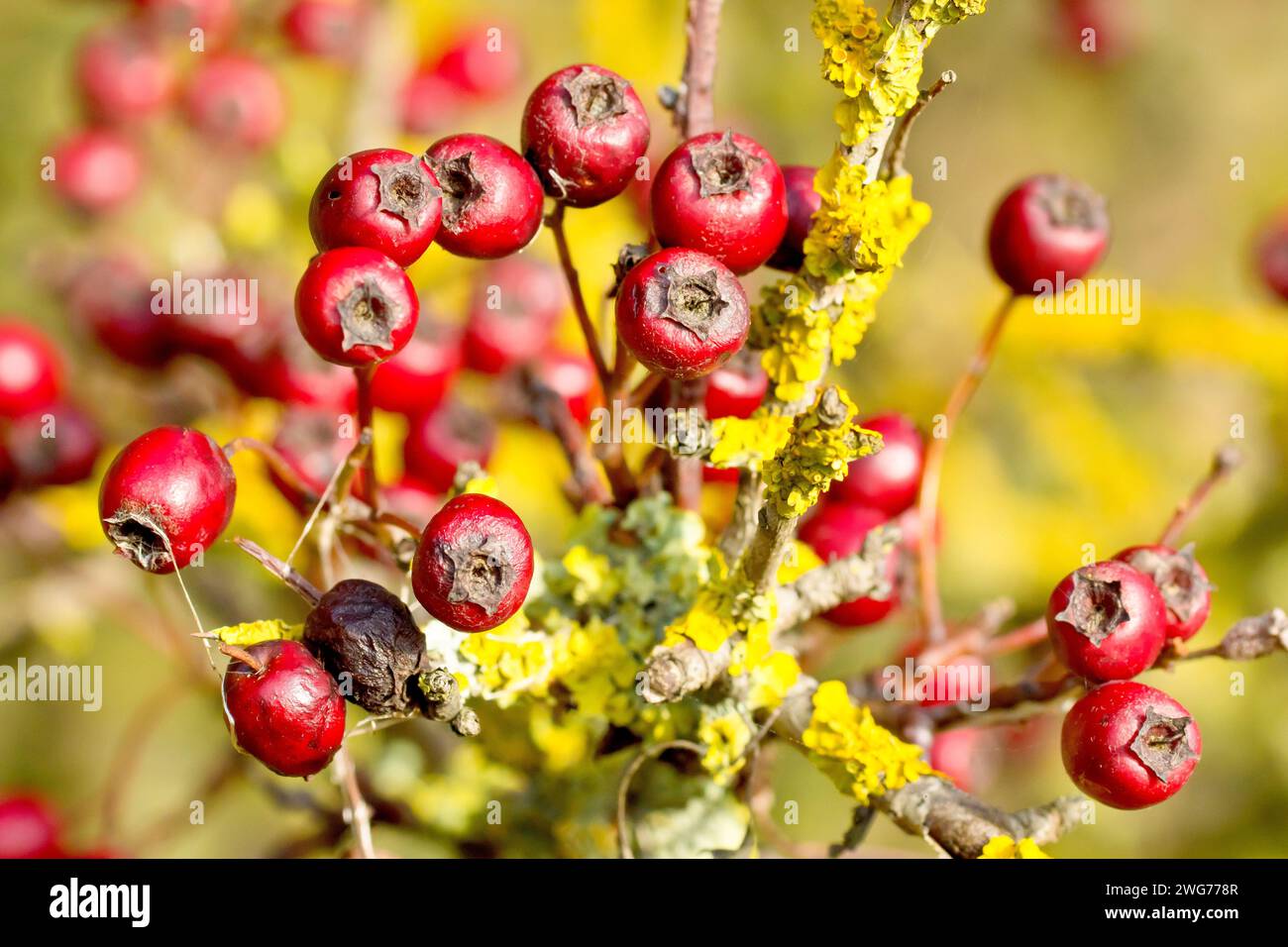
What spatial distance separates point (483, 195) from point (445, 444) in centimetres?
60

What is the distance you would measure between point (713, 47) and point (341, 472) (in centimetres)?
46

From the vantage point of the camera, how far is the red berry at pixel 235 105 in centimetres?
185

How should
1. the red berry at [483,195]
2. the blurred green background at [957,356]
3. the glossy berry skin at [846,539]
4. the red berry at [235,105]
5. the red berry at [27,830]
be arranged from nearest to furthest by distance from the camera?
the red berry at [483,195]
the glossy berry skin at [846,539]
the red berry at [27,830]
the blurred green background at [957,356]
the red berry at [235,105]

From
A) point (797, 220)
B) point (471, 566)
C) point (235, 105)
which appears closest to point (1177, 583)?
point (797, 220)

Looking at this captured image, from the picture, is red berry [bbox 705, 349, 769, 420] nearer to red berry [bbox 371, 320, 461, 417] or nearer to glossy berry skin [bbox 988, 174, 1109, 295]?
glossy berry skin [bbox 988, 174, 1109, 295]

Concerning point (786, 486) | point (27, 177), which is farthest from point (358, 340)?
point (27, 177)

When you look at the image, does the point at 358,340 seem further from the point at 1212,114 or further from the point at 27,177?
the point at 1212,114

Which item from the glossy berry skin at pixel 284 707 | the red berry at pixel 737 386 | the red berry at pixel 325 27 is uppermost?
the red berry at pixel 325 27

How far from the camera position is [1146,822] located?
2.32 m

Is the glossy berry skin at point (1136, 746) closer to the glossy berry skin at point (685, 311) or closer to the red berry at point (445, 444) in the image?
the glossy berry skin at point (685, 311)

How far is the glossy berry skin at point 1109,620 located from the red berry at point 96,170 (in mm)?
1699

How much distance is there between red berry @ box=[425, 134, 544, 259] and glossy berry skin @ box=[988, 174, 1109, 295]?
0.55 metres

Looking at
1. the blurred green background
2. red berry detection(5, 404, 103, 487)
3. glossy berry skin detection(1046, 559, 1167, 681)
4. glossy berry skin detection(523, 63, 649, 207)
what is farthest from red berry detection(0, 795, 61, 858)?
glossy berry skin detection(1046, 559, 1167, 681)

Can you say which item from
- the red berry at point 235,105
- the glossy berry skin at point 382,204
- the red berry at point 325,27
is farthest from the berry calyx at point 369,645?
the red berry at point 325,27
